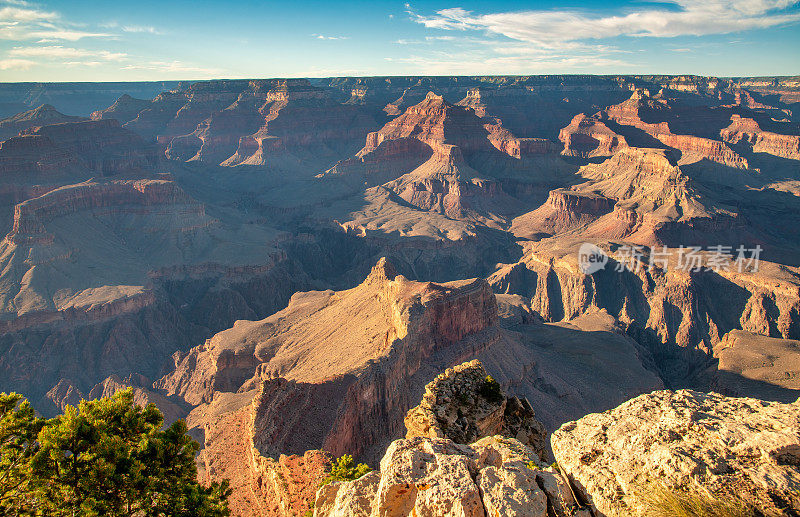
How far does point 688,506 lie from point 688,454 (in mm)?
1531

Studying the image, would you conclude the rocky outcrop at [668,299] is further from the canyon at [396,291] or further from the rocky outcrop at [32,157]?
the rocky outcrop at [32,157]

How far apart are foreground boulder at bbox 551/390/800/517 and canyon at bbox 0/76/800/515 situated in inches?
8.7

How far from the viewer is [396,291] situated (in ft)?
182

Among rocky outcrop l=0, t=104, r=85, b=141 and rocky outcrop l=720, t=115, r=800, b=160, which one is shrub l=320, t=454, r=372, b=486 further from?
rocky outcrop l=720, t=115, r=800, b=160

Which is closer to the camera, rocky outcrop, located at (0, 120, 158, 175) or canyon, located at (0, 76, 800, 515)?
canyon, located at (0, 76, 800, 515)

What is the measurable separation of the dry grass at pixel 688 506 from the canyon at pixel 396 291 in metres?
0.66

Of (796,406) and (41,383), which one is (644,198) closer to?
(796,406)

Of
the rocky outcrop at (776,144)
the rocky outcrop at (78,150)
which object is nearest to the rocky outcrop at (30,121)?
the rocky outcrop at (78,150)

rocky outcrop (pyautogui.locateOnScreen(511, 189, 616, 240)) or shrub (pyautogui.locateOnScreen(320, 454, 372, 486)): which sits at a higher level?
shrub (pyautogui.locateOnScreen(320, 454, 372, 486))

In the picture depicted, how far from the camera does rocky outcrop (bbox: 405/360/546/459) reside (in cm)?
2228

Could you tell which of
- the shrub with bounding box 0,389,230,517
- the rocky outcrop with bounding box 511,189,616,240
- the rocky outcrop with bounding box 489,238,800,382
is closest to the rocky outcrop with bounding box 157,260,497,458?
the shrub with bounding box 0,389,230,517

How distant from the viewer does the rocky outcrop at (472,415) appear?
877 inches

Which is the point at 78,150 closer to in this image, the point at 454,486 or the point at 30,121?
the point at 30,121

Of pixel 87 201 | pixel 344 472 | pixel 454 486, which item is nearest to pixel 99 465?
pixel 344 472
